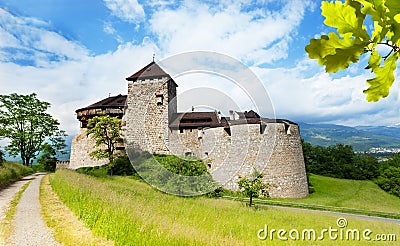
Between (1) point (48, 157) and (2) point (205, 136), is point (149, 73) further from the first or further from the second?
(1) point (48, 157)

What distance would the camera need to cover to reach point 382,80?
3.18 feet

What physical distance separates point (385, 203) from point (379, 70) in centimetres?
3005

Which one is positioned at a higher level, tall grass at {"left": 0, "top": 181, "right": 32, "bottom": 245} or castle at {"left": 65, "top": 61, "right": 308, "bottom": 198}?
castle at {"left": 65, "top": 61, "right": 308, "bottom": 198}

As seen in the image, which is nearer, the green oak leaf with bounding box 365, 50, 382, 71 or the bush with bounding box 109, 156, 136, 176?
the green oak leaf with bounding box 365, 50, 382, 71

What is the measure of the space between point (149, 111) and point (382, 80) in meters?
30.2

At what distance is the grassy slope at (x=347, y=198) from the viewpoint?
822 inches

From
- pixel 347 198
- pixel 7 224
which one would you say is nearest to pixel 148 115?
pixel 347 198

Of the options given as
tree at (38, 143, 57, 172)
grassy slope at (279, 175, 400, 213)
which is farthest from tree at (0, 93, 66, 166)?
grassy slope at (279, 175, 400, 213)

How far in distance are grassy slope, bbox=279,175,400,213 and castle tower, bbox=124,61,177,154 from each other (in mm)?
15709

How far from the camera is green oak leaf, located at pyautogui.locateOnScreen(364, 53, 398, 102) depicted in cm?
95

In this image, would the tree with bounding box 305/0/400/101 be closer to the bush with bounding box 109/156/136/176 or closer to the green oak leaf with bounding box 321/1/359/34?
the green oak leaf with bounding box 321/1/359/34

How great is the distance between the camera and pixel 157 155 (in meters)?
28.2

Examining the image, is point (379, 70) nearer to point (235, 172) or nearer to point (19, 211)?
point (19, 211)

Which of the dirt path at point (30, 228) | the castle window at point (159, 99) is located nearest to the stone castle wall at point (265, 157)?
the castle window at point (159, 99)
